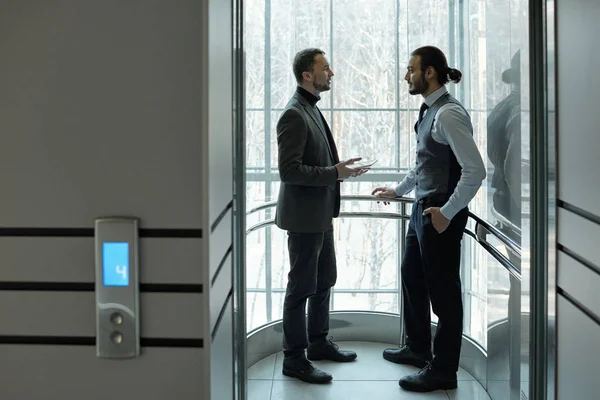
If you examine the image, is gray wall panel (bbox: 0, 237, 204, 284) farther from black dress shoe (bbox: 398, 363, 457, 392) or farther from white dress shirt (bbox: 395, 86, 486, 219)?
black dress shoe (bbox: 398, 363, 457, 392)

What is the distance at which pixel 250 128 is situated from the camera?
442 centimetres

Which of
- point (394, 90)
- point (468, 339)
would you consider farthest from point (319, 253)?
point (394, 90)

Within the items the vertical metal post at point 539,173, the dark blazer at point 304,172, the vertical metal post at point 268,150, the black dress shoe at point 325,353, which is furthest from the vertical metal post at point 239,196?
the vertical metal post at point 268,150

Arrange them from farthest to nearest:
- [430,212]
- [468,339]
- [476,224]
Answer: [468,339] < [476,224] < [430,212]

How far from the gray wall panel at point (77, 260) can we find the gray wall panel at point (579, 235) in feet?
3.31

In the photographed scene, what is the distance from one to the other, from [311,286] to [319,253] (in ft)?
0.57

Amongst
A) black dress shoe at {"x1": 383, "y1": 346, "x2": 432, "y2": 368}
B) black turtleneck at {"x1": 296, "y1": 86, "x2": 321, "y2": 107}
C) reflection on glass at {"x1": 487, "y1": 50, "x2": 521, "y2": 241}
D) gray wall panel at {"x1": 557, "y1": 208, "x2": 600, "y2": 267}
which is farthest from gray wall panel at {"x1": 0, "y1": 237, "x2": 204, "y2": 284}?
black dress shoe at {"x1": 383, "y1": 346, "x2": 432, "y2": 368}

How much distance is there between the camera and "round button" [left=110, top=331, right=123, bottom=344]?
1858 mm

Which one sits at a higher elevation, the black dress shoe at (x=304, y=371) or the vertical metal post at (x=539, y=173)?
the vertical metal post at (x=539, y=173)

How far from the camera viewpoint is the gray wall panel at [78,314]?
187 centimetres

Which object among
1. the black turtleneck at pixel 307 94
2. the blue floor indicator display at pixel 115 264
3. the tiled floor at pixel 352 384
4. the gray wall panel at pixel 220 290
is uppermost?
the black turtleneck at pixel 307 94

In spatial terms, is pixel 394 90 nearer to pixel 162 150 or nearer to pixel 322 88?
pixel 322 88

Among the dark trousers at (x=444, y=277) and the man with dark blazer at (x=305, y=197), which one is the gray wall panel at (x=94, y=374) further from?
the dark trousers at (x=444, y=277)

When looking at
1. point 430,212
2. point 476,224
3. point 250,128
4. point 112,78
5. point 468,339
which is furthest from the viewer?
point 250,128
